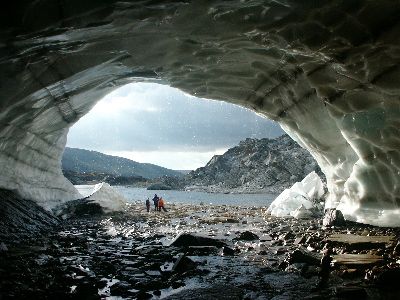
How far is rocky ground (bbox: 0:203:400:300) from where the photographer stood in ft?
18.2

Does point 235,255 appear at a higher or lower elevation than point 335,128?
lower

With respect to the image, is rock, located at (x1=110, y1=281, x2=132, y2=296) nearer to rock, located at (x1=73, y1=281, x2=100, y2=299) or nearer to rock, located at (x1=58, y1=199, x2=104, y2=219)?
rock, located at (x1=73, y1=281, x2=100, y2=299)

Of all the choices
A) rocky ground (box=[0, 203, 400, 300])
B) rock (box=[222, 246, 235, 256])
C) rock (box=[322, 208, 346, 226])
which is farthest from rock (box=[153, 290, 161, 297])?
rock (box=[322, 208, 346, 226])

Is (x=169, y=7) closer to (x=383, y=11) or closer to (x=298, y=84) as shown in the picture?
(x=383, y=11)

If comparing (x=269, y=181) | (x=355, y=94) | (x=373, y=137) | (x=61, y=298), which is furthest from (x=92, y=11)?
(x=269, y=181)

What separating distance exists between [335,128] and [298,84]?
262 centimetres

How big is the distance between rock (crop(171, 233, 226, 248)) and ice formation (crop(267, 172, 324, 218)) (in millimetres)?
10619

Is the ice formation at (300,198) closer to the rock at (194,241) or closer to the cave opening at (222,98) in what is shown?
the cave opening at (222,98)

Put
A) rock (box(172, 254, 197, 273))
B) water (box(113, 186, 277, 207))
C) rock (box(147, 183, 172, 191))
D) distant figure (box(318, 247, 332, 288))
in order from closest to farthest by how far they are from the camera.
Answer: distant figure (box(318, 247, 332, 288))
rock (box(172, 254, 197, 273))
water (box(113, 186, 277, 207))
rock (box(147, 183, 172, 191))

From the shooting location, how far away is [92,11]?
16.8 feet

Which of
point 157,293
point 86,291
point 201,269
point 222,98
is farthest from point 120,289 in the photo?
point 222,98

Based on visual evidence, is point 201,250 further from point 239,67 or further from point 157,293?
point 239,67

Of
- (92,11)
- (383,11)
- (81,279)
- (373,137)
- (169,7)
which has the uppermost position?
(383,11)

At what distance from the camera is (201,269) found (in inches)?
287
